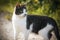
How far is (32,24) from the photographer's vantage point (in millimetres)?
2275

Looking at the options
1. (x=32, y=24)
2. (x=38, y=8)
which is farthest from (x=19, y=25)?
(x=38, y=8)

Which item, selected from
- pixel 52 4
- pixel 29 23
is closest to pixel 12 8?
pixel 29 23

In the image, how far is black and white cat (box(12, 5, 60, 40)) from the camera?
2.26 m

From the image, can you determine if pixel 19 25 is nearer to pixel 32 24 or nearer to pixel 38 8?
pixel 32 24

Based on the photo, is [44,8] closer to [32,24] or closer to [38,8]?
[38,8]

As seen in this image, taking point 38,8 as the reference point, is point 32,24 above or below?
below

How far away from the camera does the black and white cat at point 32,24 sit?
2258 millimetres

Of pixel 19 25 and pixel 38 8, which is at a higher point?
pixel 38 8

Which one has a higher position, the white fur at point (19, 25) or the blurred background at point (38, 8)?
the blurred background at point (38, 8)

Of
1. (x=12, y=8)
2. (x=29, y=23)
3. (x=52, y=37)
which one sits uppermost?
(x=12, y=8)

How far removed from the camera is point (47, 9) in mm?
2275

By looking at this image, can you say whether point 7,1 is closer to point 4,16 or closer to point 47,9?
point 4,16

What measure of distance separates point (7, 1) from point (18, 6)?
139 mm

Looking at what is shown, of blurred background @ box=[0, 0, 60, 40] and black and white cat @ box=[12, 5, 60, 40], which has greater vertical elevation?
blurred background @ box=[0, 0, 60, 40]
